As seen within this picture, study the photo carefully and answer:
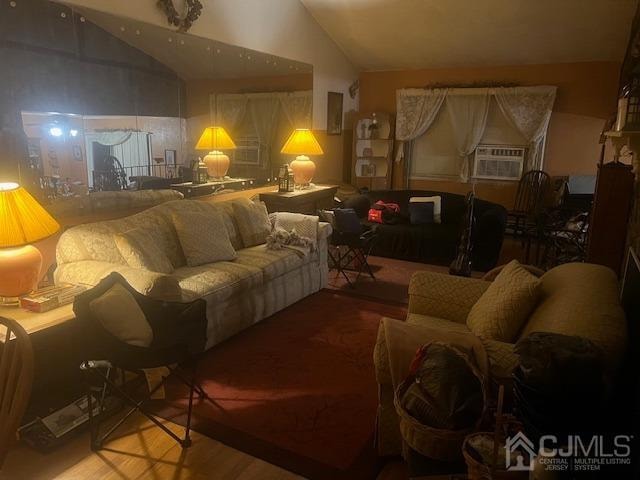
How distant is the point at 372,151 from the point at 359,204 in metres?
1.69

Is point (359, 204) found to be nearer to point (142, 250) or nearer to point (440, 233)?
point (440, 233)

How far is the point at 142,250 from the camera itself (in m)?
3.24

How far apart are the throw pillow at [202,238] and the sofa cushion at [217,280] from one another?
72mm

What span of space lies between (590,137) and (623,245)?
3476 millimetres

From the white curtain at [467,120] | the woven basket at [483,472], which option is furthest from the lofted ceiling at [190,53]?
the woven basket at [483,472]

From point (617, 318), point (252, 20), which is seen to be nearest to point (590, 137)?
point (252, 20)

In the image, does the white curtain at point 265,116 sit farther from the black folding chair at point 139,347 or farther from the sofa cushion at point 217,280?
the black folding chair at point 139,347

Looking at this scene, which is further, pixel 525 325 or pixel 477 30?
pixel 477 30

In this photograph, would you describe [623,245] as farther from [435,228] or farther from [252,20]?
[252,20]

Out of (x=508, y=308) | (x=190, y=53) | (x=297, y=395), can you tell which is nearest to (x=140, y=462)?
(x=297, y=395)

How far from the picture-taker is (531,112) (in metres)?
6.61

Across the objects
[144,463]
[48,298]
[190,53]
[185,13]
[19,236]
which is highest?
[185,13]

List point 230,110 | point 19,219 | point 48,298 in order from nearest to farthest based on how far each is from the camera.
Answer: point 19,219, point 48,298, point 230,110

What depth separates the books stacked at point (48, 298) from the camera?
2.57 m
